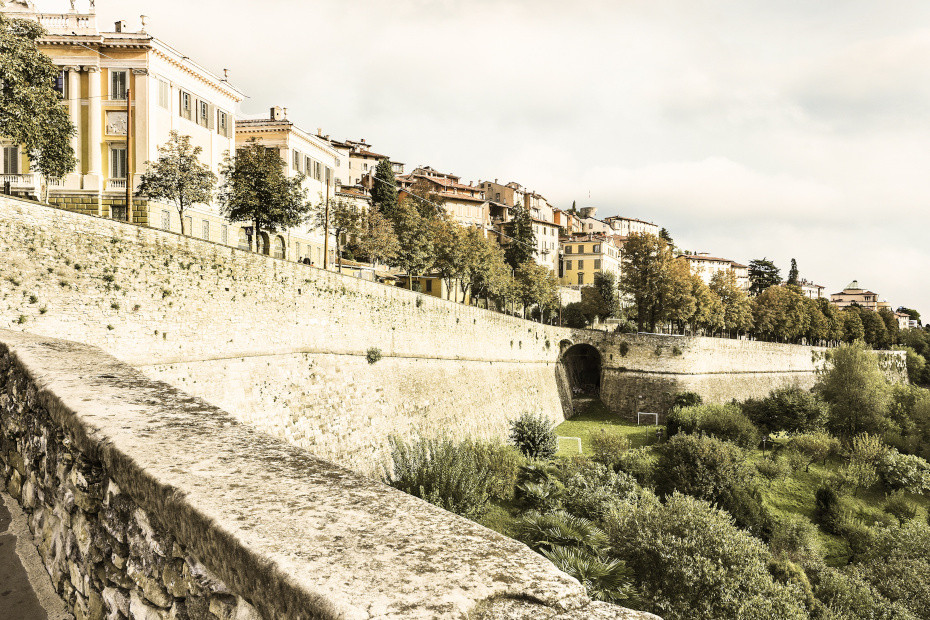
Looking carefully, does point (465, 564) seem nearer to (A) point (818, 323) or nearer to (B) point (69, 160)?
(B) point (69, 160)

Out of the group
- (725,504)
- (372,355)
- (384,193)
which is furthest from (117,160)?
(384,193)

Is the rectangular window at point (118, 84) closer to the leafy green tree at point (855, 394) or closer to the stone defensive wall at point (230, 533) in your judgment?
the stone defensive wall at point (230, 533)

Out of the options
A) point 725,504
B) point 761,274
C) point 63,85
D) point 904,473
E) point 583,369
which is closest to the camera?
point 63,85

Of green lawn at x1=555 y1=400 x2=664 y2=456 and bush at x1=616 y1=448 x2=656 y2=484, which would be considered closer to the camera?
bush at x1=616 y1=448 x2=656 y2=484

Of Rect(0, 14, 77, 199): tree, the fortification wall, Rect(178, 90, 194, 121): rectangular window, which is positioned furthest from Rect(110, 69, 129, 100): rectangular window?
the fortification wall

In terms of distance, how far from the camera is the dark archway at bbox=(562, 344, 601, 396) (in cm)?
4509

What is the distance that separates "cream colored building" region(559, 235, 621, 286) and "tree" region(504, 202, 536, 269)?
14916 mm

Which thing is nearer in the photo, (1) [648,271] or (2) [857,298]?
(1) [648,271]

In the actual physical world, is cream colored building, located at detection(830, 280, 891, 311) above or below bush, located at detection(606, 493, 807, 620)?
above

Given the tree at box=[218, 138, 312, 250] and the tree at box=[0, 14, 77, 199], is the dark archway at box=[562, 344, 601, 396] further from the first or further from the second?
the tree at box=[0, 14, 77, 199]

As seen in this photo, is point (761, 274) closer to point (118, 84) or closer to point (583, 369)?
point (583, 369)

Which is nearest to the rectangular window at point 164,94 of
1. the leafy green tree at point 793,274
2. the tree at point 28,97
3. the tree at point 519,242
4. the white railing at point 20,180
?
the white railing at point 20,180

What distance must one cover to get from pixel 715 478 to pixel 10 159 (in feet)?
119

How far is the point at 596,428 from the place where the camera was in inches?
1471
